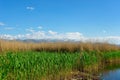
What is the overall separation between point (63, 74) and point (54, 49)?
48.9 feet

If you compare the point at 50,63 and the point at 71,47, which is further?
the point at 71,47

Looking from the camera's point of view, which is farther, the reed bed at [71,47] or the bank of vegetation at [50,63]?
the reed bed at [71,47]

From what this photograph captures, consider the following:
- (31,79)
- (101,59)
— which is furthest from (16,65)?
(101,59)

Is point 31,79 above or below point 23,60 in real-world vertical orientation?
below

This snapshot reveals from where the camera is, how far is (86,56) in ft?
74.6

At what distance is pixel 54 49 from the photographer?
3200 centimetres

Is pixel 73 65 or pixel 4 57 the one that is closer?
pixel 4 57

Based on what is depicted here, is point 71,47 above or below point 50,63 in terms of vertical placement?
above

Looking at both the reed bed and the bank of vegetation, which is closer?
the bank of vegetation

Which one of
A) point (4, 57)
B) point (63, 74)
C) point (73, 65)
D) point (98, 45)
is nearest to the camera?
point (4, 57)

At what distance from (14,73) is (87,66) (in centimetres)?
1124

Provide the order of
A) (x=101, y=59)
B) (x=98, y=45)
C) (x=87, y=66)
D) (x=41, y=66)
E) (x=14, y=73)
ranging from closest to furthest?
1. (x=14, y=73)
2. (x=41, y=66)
3. (x=87, y=66)
4. (x=101, y=59)
5. (x=98, y=45)

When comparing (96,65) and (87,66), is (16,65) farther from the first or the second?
(96,65)

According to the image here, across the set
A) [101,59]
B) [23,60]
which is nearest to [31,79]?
[23,60]
